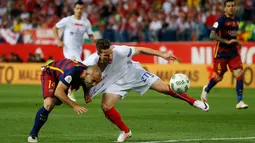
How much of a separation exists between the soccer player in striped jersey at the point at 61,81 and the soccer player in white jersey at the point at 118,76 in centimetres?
25

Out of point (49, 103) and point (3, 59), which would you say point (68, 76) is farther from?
point (3, 59)

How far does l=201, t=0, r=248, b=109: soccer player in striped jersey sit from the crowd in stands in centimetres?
1168

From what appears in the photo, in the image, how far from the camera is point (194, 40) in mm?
29625

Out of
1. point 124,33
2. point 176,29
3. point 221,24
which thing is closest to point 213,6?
point 176,29

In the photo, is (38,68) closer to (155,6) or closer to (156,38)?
(156,38)

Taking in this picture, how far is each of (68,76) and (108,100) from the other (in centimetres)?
103

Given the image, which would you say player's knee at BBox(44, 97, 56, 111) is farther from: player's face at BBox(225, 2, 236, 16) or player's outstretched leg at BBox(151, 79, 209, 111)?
player's face at BBox(225, 2, 236, 16)

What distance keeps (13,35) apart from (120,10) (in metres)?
4.73

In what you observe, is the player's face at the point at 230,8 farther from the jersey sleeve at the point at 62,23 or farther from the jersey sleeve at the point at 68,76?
the jersey sleeve at the point at 68,76

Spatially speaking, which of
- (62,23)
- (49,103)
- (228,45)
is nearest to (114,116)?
(49,103)

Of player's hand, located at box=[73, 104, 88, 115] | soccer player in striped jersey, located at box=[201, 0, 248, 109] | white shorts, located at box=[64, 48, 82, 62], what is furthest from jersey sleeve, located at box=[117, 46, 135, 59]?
white shorts, located at box=[64, 48, 82, 62]

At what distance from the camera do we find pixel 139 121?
14.3m

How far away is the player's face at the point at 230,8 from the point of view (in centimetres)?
1679

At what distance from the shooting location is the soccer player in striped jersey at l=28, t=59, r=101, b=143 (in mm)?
10602
